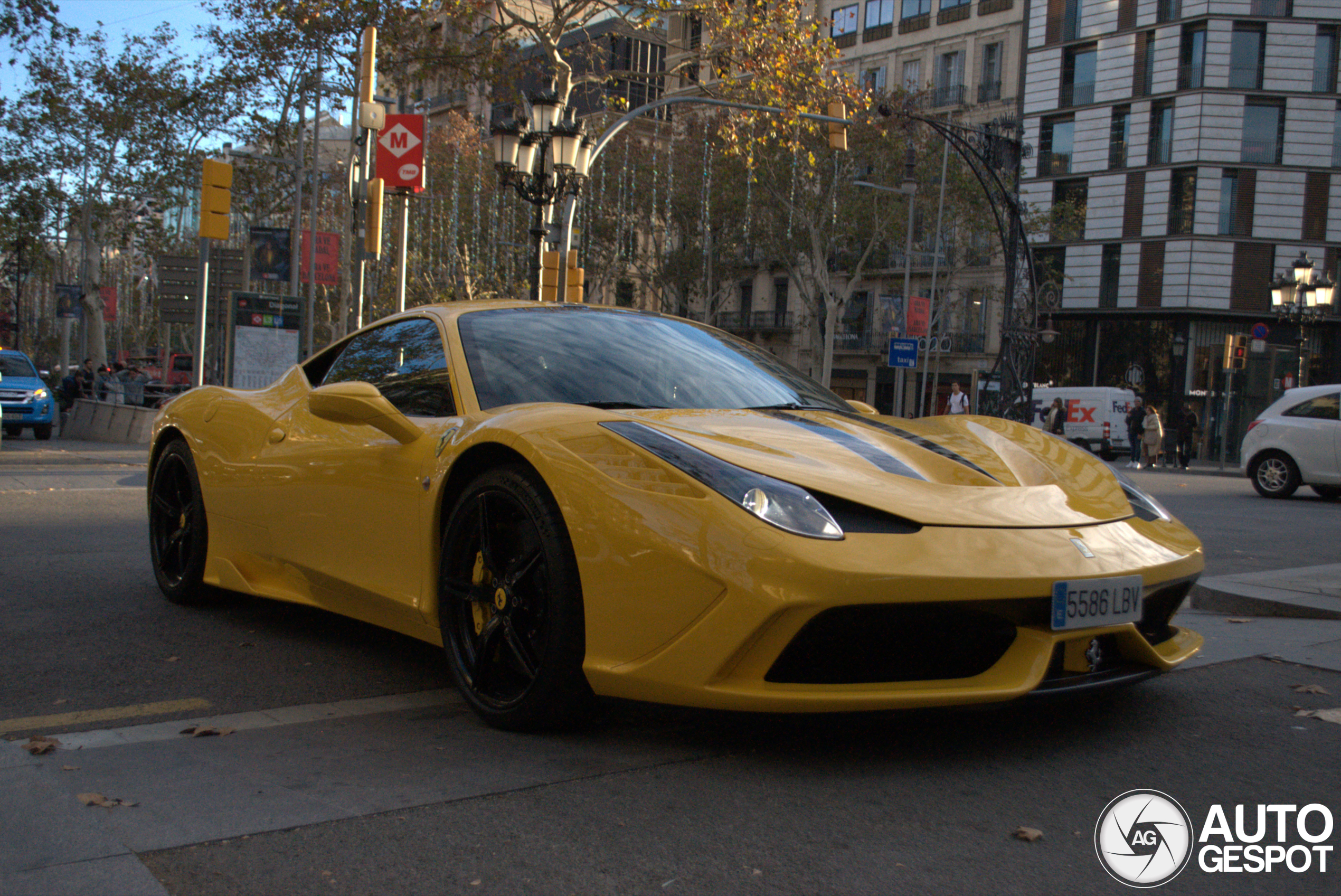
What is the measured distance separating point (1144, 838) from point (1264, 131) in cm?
4434

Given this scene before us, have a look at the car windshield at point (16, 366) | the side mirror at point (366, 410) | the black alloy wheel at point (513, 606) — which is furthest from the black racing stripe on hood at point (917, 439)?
the car windshield at point (16, 366)

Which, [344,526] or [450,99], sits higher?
[450,99]

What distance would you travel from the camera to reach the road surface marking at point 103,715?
3.31m

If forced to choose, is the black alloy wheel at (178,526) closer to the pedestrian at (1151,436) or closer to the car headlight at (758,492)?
the car headlight at (758,492)

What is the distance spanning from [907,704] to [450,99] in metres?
23.0

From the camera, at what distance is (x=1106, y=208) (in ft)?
144

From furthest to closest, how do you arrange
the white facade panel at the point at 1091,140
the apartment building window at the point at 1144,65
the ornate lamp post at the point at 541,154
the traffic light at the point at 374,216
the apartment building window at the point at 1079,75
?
the apartment building window at the point at 1079,75, the white facade panel at the point at 1091,140, the apartment building window at the point at 1144,65, the ornate lamp post at the point at 541,154, the traffic light at the point at 374,216

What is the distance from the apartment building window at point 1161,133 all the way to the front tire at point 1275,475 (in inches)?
1137

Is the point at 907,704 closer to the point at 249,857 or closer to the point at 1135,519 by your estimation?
the point at 1135,519

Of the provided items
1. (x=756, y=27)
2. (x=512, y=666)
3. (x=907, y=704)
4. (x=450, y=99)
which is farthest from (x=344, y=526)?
(x=450, y=99)

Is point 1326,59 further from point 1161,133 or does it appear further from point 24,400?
point 24,400

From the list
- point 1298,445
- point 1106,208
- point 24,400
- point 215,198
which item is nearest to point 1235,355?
point 1106,208

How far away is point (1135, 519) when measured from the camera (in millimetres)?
3436

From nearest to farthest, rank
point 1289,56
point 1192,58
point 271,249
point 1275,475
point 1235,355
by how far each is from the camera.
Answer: point 1275,475 → point 271,249 → point 1235,355 → point 1289,56 → point 1192,58
